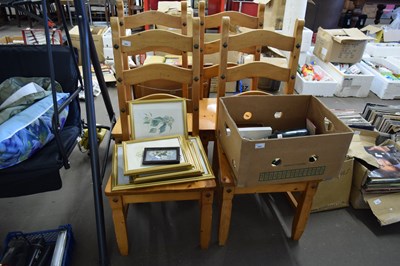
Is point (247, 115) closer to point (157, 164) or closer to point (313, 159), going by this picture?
point (313, 159)

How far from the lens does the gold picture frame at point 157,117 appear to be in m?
1.34

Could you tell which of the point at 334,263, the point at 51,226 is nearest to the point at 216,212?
the point at 334,263

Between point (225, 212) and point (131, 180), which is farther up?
point (131, 180)

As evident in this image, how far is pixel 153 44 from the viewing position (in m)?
1.30

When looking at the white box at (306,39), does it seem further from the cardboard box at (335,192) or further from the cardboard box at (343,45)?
the cardboard box at (335,192)

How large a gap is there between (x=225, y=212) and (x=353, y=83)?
2369 mm

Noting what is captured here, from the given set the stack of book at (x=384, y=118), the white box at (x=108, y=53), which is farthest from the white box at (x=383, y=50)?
the white box at (x=108, y=53)

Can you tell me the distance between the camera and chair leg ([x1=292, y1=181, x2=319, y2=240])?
126 cm

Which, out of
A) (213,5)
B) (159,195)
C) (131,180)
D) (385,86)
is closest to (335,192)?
(159,195)

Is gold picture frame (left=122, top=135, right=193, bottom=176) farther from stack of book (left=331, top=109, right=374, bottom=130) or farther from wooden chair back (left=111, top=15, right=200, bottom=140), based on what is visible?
stack of book (left=331, top=109, right=374, bottom=130)

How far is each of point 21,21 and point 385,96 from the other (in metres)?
5.81

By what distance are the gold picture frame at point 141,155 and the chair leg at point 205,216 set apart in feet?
0.46

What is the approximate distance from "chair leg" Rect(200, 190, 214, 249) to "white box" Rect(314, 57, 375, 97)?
233 centimetres

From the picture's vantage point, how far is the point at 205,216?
49.9 inches
